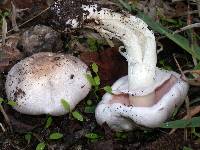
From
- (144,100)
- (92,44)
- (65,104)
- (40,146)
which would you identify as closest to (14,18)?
(92,44)

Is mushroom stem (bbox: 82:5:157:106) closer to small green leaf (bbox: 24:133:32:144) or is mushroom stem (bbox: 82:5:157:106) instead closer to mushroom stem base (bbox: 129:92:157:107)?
mushroom stem base (bbox: 129:92:157:107)

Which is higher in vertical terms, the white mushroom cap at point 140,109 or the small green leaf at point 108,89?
the small green leaf at point 108,89

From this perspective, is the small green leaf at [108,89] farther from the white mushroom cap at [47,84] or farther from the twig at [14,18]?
the twig at [14,18]

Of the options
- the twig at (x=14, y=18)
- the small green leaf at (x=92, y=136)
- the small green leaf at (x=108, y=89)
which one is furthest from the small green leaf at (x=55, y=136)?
the twig at (x=14, y=18)

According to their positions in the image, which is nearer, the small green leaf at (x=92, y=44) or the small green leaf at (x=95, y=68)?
the small green leaf at (x=95, y=68)

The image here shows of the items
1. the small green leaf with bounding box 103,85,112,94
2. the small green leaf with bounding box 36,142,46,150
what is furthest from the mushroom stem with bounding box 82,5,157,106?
the small green leaf with bounding box 36,142,46,150
